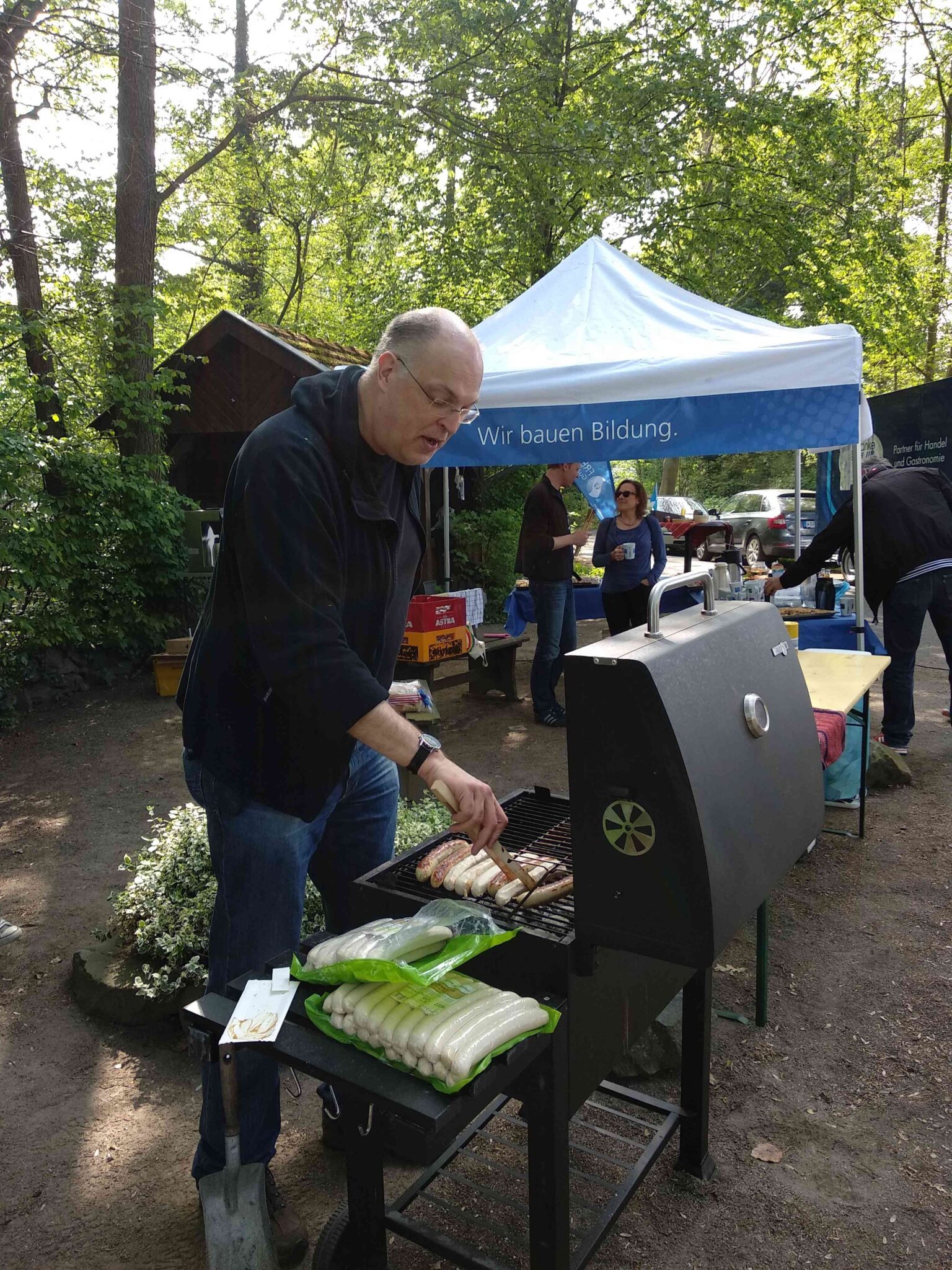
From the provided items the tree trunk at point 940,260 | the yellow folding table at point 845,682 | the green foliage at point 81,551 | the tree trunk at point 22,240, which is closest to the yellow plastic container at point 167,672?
the green foliage at point 81,551

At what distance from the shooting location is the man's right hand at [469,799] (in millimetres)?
1715

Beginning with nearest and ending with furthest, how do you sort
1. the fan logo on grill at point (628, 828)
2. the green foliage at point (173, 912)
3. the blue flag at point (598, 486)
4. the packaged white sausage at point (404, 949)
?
1. the packaged white sausage at point (404, 949)
2. the fan logo on grill at point (628, 828)
3. the green foliage at point (173, 912)
4. the blue flag at point (598, 486)

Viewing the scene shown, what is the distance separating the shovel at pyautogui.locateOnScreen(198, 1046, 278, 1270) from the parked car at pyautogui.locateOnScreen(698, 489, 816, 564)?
1715cm

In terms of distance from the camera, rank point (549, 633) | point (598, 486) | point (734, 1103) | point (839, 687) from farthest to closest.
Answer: point (598, 486) < point (549, 633) < point (839, 687) < point (734, 1103)

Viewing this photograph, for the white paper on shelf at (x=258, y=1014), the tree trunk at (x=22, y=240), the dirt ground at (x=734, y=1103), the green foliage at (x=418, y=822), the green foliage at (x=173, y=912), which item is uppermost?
the tree trunk at (x=22, y=240)

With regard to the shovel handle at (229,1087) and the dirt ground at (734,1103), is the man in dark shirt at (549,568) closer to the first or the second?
the dirt ground at (734,1103)

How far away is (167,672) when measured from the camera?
824 cm

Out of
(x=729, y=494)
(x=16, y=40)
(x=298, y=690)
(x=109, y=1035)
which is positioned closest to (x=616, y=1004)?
(x=298, y=690)

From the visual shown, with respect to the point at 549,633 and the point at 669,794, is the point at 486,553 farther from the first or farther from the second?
the point at 669,794

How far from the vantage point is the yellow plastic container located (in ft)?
27.0

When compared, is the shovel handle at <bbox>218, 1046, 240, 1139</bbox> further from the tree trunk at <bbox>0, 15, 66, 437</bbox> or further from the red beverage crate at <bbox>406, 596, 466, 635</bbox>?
the tree trunk at <bbox>0, 15, 66, 437</bbox>

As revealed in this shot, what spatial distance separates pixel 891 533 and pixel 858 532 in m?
Result: 0.41

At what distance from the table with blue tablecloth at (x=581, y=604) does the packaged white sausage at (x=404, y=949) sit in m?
5.82

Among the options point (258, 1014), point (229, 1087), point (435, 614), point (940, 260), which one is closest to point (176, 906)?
point (229, 1087)
